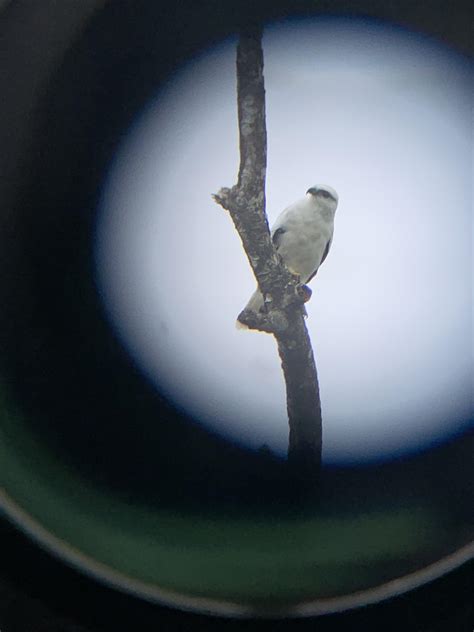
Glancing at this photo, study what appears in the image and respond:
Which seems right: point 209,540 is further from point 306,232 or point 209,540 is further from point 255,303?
point 306,232

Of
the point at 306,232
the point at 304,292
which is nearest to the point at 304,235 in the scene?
the point at 306,232

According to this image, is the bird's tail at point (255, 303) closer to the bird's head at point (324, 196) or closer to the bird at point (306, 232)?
the bird at point (306, 232)

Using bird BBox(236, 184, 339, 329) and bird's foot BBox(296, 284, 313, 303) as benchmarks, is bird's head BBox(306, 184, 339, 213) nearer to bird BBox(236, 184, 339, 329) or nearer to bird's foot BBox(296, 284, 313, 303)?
bird BBox(236, 184, 339, 329)

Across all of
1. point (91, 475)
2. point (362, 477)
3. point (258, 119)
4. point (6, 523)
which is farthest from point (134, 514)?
point (258, 119)

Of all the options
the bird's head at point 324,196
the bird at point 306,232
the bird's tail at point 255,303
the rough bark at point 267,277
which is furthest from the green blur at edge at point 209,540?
the bird's head at point 324,196

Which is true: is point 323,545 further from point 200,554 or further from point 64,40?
point 64,40

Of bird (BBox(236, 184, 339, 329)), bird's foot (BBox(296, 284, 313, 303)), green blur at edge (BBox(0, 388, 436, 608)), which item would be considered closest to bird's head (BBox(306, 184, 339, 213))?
bird (BBox(236, 184, 339, 329))
